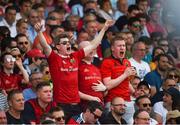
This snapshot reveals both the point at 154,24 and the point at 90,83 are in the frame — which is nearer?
the point at 90,83

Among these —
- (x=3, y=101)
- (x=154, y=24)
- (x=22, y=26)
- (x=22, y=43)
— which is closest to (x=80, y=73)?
(x=3, y=101)

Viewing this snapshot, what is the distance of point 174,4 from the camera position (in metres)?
20.0

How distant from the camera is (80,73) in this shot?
13.9m

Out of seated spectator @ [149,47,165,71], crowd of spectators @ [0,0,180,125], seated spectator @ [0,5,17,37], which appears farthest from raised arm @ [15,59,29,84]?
seated spectator @ [149,47,165,71]

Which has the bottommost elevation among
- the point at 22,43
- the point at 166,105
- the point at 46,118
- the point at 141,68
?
the point at 166,105

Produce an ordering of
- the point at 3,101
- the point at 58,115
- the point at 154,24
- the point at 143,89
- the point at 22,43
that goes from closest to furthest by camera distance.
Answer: the point at 58,115 < the point at 3,101 < the point at 143,89 < the point at 22,43 < the point at 154,24

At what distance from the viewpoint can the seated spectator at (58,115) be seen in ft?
40.8

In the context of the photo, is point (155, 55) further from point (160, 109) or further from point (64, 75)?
point (64, 75)

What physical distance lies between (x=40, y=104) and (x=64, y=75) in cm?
64

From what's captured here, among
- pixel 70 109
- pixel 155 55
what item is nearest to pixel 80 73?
pixel 70 109

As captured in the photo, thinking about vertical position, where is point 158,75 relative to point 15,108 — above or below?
above

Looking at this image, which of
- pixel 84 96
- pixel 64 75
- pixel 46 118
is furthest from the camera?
pixel 84 96

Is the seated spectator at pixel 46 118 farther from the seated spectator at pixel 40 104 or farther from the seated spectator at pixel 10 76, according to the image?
the seated spectator at pixel 10 76

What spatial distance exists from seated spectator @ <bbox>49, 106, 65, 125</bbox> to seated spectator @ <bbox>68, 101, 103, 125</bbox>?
1.51ft
